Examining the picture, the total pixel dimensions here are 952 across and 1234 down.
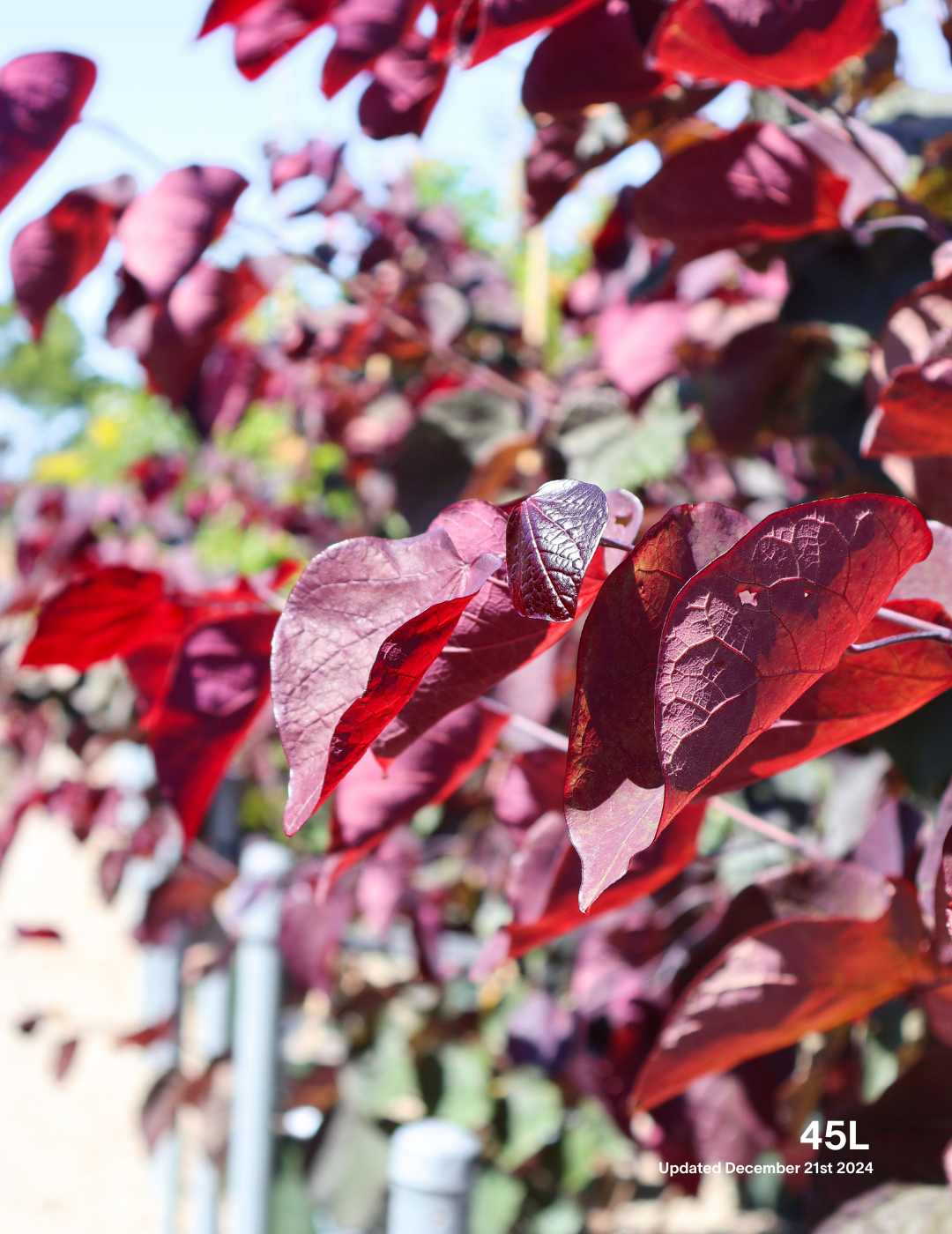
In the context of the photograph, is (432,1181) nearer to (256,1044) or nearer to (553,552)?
(256,1044)

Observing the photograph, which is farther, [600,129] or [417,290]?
[417,290]

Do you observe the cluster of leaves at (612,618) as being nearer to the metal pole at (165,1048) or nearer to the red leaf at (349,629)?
the red leaf at (349,629)

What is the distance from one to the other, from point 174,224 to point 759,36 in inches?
16.0

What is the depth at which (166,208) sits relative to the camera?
0.71m

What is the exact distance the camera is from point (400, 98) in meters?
0.68

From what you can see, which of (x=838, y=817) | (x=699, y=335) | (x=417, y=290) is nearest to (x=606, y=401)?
(x=699, y=335)

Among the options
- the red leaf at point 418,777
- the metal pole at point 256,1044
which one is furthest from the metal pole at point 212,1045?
the red leaf at point 418,777

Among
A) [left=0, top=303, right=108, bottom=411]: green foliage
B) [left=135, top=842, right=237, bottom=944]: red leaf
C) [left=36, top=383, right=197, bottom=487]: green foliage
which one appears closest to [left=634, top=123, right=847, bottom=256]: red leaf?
[left=135, top=842, right=237, bottom=944]: red leaf

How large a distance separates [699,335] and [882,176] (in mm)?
526

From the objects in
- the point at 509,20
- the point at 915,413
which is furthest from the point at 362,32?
the point at 915,413

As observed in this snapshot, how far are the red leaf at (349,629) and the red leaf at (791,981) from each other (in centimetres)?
Answer: 25

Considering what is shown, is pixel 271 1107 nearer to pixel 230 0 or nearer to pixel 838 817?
pixel 838 817

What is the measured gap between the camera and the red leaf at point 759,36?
47 cm

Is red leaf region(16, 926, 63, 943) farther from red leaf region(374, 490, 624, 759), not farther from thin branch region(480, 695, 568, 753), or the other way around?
red leaf region(374, 490, 624, 759)
